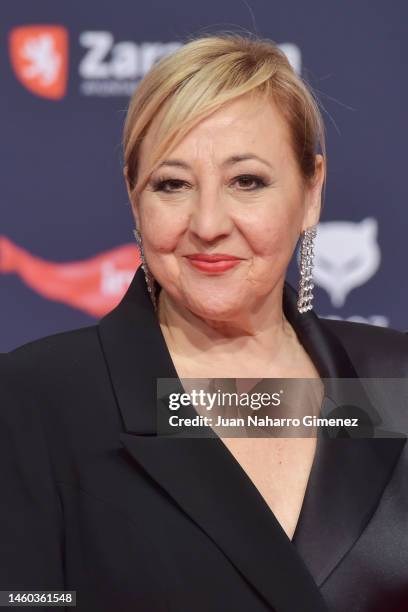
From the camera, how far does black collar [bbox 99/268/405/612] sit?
4.90 feet

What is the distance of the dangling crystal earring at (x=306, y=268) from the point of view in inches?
70.6

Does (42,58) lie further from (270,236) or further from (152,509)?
(152,509)

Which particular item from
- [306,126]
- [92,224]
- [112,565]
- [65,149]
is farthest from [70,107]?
[112,565]

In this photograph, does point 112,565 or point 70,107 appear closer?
point 112,565

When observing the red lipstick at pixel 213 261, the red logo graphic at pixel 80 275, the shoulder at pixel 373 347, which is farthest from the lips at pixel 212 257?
the red logo graphic at pixel 80 275

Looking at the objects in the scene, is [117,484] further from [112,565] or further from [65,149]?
[65,149]

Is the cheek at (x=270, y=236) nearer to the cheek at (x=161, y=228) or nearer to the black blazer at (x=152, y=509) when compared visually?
the cheek at (x=161, y=228)

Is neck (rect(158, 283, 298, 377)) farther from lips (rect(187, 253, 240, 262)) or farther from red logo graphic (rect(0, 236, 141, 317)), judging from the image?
red logo graphic (rect(0, 236, 141, 317))

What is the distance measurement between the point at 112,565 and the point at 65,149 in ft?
4.11

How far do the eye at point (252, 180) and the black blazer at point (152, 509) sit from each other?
265mm

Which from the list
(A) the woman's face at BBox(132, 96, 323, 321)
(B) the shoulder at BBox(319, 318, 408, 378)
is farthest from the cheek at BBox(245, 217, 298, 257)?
(B) the shoulder at BBox(319, 318, 408, 378)

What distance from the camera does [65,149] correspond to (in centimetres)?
251

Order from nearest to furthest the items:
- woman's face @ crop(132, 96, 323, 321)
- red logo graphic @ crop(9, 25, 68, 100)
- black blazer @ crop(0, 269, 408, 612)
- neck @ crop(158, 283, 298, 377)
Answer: black blazer @ crop(0, 269, 408, 612), woman's face @ crop(132, 96, 323, 321), neck @ crop(158, 283, 298, 377), red logo graphic @ crop(9, 25, 68, 100)

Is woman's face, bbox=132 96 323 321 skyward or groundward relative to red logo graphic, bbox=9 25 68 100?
groundward
